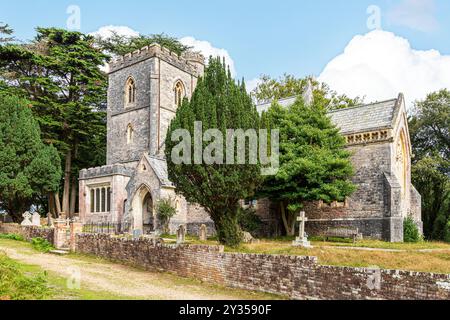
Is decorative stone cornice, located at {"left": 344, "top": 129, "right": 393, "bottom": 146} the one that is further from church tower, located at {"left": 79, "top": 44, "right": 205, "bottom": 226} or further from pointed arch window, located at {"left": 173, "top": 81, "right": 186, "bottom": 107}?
pointed arch window, located at {"left": 173, "top": 81, "right": 186, "bottom": 107}

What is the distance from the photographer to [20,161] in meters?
29.5

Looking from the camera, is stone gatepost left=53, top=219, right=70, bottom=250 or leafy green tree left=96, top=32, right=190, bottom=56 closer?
stone gatepost left=53, top=219, right=70, bottom=250

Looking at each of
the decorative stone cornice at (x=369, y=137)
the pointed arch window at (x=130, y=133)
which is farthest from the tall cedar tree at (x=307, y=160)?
the pointed arch window at (x=130, y=133)

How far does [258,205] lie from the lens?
2797cm

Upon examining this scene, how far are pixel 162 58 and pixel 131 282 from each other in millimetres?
26125

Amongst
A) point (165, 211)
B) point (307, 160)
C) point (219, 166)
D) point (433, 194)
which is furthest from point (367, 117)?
point (219, 166)

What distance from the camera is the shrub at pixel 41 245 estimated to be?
19933mm

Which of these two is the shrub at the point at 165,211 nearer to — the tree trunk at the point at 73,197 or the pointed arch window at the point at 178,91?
the pointed arch window at the point at 178,91

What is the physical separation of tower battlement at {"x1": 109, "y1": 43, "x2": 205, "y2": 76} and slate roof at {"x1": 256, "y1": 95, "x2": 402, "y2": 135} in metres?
14.7

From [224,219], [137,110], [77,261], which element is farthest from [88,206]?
[224,219]

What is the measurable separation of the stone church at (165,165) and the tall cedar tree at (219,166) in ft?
19.1

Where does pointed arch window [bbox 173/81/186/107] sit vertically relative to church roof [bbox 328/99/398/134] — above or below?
above

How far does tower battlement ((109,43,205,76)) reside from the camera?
116 ft

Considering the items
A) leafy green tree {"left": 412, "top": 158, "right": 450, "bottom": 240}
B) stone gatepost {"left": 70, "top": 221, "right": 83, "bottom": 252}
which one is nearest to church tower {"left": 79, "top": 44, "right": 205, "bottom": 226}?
stone gatepost {"left": 70, "top": 221, "right": 83, "bottom": 252}
